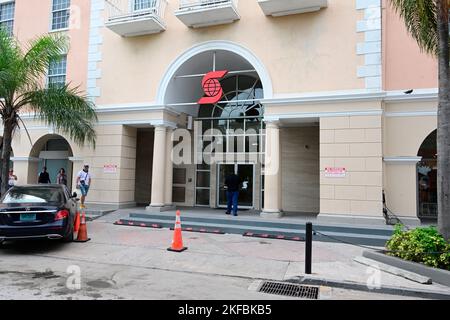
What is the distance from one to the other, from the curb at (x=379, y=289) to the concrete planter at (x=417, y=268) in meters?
0.41

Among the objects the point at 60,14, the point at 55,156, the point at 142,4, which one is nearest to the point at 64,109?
the point at 142,4

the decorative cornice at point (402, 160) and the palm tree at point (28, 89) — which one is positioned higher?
the palm tree at point (28, 89)

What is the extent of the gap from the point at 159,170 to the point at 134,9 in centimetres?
709

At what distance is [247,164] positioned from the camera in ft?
52.6

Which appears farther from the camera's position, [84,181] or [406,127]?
[84,181]

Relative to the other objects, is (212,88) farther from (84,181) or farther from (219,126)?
(84,181)

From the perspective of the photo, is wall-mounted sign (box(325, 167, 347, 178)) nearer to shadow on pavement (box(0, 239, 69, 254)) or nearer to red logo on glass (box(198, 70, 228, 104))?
red logo on glass (box(198, 70, 228, 104))

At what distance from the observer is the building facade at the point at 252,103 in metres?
11.7

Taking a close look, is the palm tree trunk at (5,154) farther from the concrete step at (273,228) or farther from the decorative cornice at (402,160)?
the decorative cornice at (402,160)

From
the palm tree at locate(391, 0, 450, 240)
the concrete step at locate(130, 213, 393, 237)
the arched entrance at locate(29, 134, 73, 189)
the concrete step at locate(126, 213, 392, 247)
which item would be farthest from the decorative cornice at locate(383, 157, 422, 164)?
the arched entrance at locate(29, 134, 73, 189)

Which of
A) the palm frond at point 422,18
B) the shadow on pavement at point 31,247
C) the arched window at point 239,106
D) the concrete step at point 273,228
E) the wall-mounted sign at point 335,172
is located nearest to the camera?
the palm frond at point 422,18

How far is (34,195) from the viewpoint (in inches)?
342

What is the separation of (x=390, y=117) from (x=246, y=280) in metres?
8.48

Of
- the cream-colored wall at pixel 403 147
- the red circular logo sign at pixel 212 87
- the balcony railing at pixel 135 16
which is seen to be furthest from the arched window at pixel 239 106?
the cream-colored wall at pixel 403 147
